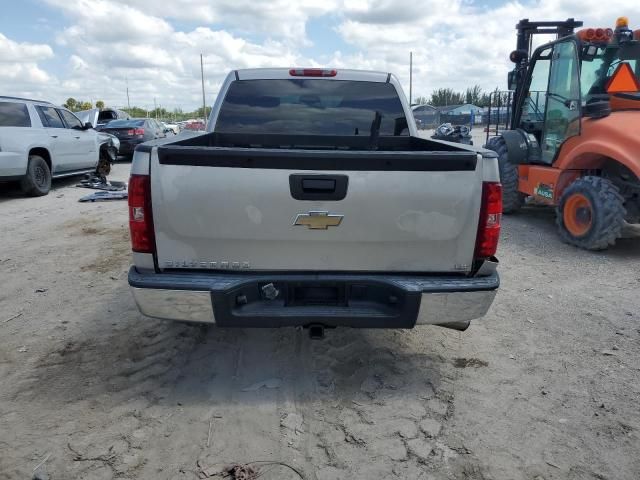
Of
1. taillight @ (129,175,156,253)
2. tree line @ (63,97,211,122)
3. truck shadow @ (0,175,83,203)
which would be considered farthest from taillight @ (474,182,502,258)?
tree line @ (63,97,211,122)

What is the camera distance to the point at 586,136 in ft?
21.8

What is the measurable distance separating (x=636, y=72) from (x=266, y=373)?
22.6 feet

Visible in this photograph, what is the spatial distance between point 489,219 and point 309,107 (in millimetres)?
2597

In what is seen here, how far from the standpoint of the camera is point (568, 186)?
274 inches

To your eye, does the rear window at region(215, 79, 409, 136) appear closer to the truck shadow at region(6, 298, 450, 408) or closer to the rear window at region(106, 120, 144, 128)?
the truck shadow at region(6, 298, 450, 408)

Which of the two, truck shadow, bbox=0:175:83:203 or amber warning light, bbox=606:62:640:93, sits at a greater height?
amber warning light, bbox=606:62:640:93

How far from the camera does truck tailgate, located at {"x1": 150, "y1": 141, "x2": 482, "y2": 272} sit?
284cm

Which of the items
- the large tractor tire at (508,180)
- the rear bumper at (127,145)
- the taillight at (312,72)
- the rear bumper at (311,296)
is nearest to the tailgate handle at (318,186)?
the rear bumper at (311,296)

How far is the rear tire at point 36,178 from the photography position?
1034 centimetres

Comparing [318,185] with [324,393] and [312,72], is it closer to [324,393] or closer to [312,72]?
[324,393]

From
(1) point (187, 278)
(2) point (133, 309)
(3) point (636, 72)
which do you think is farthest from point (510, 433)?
(3) point (636, 72)

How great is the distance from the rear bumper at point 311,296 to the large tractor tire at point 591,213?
3.99 meters

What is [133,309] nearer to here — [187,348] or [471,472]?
[187,348]

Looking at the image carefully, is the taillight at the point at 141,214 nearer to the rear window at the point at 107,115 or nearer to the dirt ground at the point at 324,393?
the dirt ground at the point at 324,393
